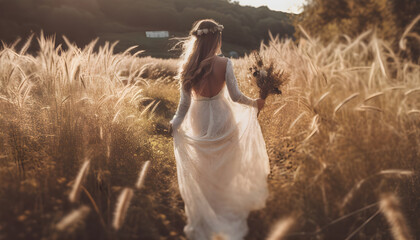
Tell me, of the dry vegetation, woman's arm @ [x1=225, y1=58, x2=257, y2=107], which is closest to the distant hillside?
the dry vegetation

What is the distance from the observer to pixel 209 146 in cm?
249

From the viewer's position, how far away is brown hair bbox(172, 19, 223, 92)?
2.46 meters

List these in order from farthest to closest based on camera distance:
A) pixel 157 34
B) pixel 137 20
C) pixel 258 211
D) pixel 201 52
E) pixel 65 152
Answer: pixel 137 20
pixel 157 34
pixel 201 52
pixel 65 152
pixel 258 211

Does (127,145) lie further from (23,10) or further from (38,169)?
(23,10)

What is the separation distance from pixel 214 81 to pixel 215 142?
0.52 meters

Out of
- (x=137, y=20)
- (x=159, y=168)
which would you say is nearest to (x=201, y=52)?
(x=159, y=168)

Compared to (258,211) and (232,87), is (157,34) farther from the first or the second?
(258,211)

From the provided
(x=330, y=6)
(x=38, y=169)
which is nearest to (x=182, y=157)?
(x=38, y=169)

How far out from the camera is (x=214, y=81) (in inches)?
98.3

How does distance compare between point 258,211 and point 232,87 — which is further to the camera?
point 232,87

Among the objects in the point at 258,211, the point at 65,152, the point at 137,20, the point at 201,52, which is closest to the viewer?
the point at 258,211

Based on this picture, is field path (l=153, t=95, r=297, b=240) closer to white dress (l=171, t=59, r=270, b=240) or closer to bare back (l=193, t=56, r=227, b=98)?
white dress (l=171, t=59, r=270, b=240)

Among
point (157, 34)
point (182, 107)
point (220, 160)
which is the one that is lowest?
point (220, 160)

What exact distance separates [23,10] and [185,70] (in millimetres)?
32045
